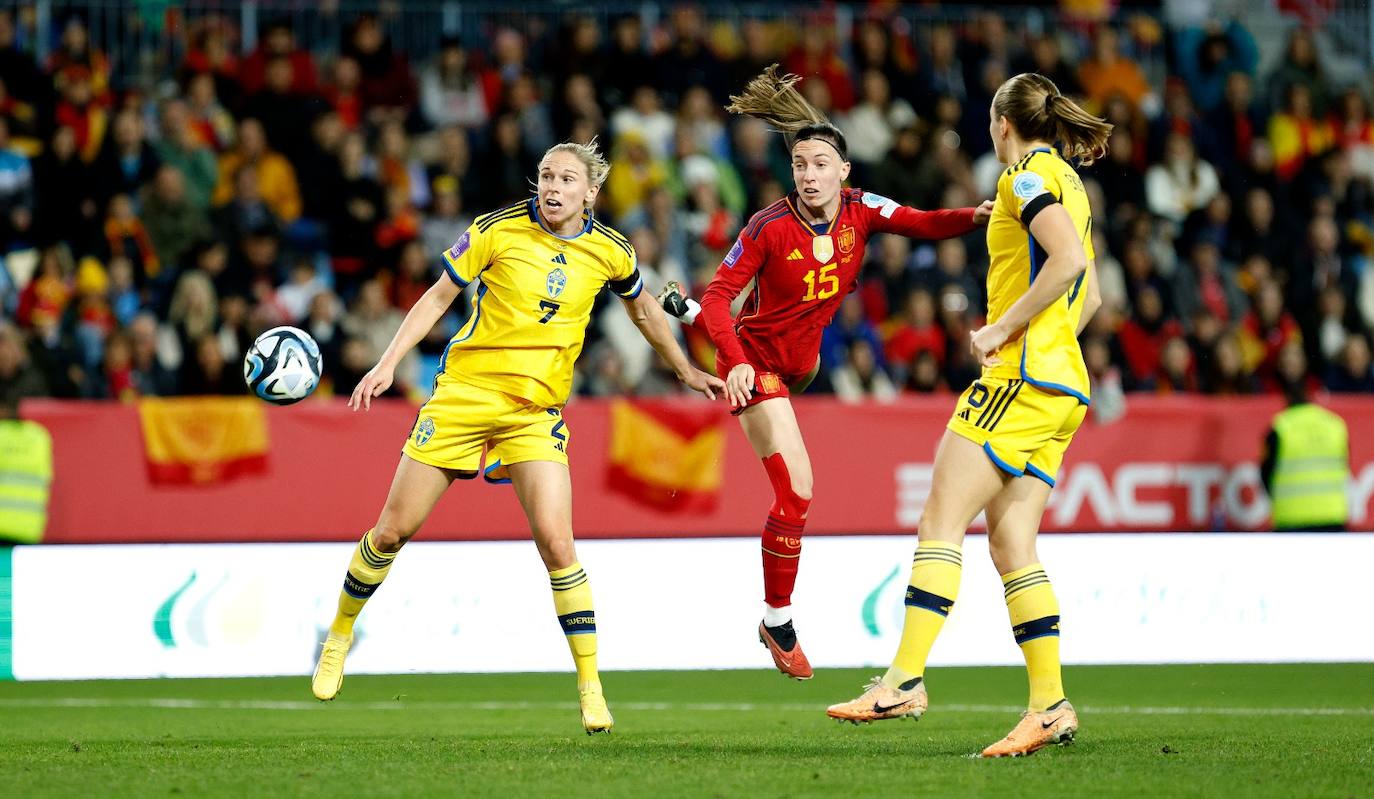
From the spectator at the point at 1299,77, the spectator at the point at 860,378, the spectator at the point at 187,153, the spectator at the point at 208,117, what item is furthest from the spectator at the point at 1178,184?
the spectator at the point at 187,153

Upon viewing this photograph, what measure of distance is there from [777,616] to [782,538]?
0.33 m

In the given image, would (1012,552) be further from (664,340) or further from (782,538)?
(664,340)

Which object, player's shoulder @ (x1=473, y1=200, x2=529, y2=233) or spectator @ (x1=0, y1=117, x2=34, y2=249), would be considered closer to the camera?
player's shoulder @ (x1=473, y1=200, x2=529, y2=233)

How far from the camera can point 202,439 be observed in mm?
12258

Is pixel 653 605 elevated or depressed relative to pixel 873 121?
depressed

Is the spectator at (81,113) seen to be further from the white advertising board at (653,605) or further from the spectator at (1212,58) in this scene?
the spectator at (1212,58)

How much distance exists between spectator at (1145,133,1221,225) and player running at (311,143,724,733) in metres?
10.1

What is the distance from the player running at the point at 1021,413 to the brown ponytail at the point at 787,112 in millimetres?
1073

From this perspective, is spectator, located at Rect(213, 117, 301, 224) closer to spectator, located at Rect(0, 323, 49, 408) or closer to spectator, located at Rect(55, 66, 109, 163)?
spectator, located at Rect(55, 66, 109, 163)

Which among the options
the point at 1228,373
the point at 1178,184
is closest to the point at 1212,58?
the point at 1178,184

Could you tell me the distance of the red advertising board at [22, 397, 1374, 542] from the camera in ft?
39.8

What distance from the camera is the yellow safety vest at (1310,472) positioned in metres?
12.7

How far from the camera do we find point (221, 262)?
44.4ft

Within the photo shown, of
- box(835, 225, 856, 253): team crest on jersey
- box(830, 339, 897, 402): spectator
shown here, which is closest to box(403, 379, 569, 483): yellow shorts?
box(835, 225, 856, 253): team crest on jersey
